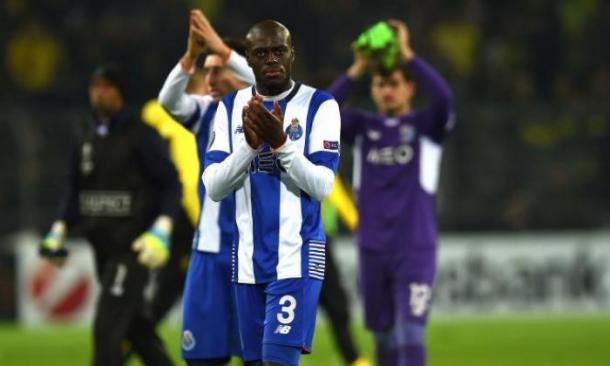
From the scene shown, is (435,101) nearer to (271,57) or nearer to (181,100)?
(181,100)

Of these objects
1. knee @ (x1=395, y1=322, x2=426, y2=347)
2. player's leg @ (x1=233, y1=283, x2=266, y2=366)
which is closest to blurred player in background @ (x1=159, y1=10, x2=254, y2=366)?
player's leg @ (x1=233, y1=283, x2=266, y2=366)

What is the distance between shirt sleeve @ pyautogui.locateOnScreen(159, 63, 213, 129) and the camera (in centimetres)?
779

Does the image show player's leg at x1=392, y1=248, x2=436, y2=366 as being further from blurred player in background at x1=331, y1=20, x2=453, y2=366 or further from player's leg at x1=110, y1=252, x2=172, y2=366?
player's leg at x1=110, y1=252, x2=172, y2=366

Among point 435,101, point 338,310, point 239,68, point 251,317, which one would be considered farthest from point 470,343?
point 251,317

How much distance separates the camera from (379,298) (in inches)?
376

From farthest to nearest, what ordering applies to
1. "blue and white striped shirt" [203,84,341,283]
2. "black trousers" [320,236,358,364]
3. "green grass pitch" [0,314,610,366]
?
"green grass pitch" [0,314,610,366] → "black trousers" [320,236,358,364] → "blue and white striped shirt" [203,84,341,283]

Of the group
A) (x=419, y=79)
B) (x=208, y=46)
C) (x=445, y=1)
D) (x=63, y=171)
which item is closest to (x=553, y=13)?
(x=445, y=1)

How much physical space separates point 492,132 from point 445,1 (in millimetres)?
3788

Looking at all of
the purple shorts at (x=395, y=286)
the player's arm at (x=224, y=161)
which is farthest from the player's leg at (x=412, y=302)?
the player's arm at (x=224, y=161)

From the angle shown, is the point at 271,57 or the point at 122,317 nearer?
the point at 271,57

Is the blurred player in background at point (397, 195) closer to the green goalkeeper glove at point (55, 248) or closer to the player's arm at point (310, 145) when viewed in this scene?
the green goalkeeper glove at point (55, 248)

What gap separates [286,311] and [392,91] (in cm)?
325

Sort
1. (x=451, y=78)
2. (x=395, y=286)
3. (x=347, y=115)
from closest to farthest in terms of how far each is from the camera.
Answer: (x=395, y=286) → (x=347, y=115) → (x=451, y=78)

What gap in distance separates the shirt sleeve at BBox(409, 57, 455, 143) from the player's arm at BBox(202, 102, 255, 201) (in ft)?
9.19
